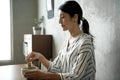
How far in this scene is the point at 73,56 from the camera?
1473mm

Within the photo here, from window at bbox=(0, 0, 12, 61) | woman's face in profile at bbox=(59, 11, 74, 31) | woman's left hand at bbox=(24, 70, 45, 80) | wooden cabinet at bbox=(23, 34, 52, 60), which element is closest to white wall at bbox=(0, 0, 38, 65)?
window at bbox=(0, 0, 12, 61)

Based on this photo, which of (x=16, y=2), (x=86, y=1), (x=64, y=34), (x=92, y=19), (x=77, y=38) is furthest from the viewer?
(x=16, y=2)

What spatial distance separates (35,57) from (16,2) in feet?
9.73

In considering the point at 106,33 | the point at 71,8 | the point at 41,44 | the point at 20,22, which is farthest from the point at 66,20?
the point at 20,22

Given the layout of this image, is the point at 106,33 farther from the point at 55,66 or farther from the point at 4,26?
the point at 4,26

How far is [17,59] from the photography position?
178 inches

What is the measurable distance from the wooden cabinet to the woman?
175cm

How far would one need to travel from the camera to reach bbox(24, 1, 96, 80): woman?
4.47 ft

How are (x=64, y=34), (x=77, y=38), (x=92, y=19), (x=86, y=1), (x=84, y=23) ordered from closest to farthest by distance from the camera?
(x=77, y=38) < (x=84, y=23) < (x=92, y=19) < (x=86, y=1) < (x=64, y=34)

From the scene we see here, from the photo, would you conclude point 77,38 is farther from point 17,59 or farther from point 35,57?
point 17,59

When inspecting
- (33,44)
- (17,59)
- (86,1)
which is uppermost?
(86,1)

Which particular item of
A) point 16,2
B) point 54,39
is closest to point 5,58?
point 16,2

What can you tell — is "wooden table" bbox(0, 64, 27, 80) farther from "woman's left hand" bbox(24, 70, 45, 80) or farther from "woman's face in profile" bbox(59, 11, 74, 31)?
"woman's face in profile" bbox(59, 11, 74, 31)

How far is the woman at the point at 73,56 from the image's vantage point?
1.36m
